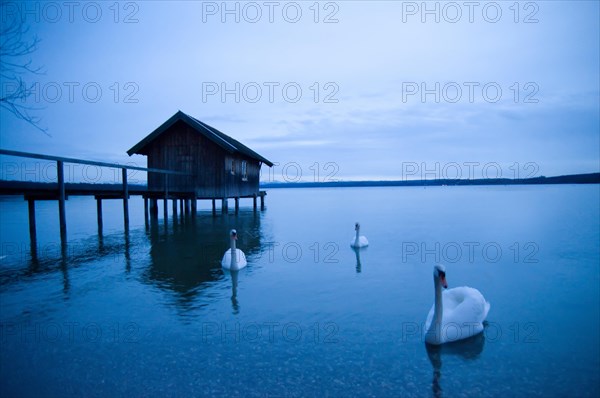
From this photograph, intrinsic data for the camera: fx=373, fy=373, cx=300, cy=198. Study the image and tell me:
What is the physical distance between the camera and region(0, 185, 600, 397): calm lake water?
5059mm

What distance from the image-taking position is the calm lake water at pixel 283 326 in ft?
16.6

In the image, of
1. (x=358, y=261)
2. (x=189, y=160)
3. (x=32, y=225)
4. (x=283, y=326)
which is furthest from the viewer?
(x=189, y=160)

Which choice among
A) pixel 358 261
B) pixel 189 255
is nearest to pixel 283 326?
pixel 358 261

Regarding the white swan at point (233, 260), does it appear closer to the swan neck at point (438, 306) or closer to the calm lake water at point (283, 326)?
the calm lake water at point (283, 326)

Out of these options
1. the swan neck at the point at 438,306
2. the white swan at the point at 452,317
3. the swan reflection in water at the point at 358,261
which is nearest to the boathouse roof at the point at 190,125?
the swan reflection in water at the point at 358,261

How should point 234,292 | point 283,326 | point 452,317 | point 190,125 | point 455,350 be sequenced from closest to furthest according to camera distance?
1. point 455,350
2. point 452,317
3. point 283,326
4. point 234,292
5. point 190,125

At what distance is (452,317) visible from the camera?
6180 mm

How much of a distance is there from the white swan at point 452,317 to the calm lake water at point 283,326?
206 millimetres

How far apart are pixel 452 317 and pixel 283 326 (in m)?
2.99

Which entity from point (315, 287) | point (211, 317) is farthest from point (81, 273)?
point (315, 287)

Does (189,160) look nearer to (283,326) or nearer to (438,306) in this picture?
(283,326)

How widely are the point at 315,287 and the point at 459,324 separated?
14.1 ft

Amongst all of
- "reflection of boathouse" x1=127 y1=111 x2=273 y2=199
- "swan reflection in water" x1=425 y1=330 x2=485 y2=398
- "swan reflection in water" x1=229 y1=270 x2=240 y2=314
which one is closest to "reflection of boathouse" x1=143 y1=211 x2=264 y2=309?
"swan reflection in water" x1=229 y1=270 x2=240 y2=314

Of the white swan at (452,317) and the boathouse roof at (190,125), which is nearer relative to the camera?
the white swan at (452,317)
